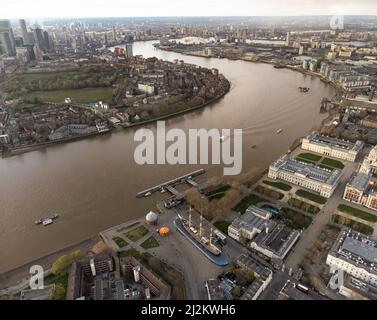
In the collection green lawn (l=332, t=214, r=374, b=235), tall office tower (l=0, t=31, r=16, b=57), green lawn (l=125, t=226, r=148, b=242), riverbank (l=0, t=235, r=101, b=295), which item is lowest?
riverbank (l=0, t=235, r=101, b=295)

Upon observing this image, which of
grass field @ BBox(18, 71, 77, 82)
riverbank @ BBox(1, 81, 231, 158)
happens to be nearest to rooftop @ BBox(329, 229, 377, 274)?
riverbank @ BBox(1, 81, 231, 158)

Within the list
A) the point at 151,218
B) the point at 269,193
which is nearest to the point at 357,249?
the point at 269,193

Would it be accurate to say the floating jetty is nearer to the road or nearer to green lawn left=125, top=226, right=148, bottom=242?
green lawn left=125, top=226, right=148, bottom=242

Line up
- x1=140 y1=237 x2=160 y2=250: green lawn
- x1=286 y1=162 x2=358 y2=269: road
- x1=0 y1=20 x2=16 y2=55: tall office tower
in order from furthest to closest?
x1=0 y1=20 x2=16 y2=55: tall office tower → x1=140 y1=237 x2=160 y2=250: green lawn → x1=286 y1=162 x2=358 y2=269: road

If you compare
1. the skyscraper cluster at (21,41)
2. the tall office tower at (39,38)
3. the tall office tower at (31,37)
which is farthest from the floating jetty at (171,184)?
the tall office tower at (31,37)

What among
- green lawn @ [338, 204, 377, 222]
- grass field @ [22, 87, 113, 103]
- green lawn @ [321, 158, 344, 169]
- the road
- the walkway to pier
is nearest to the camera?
the walkway to pier
